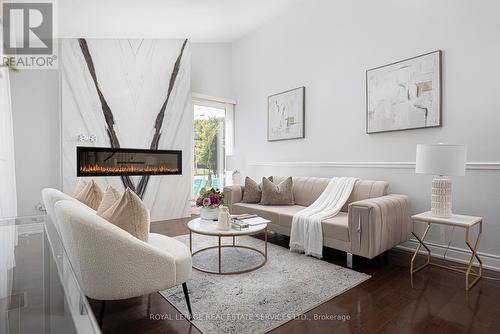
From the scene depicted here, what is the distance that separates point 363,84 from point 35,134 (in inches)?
189

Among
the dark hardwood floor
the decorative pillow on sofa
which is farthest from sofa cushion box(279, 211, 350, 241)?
the decorative pillow on sofa

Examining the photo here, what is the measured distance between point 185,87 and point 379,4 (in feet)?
10.8

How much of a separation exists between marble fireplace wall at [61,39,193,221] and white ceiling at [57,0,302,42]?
0.77 ft

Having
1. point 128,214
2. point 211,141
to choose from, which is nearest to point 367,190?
point 128,214

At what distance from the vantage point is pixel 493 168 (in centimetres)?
258

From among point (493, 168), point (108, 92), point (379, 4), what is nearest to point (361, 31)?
point (379, 4)

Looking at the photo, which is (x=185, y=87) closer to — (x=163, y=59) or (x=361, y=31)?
(x=163, y=59)

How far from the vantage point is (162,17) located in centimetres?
405

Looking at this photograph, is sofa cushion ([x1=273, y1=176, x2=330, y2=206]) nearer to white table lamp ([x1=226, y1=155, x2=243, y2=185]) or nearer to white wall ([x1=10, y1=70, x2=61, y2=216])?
white table lamp ([x1=226, y1=155, x2=243, y2=185])

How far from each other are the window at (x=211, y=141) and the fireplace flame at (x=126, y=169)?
29.7 inches

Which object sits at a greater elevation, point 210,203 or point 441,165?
point 441,165

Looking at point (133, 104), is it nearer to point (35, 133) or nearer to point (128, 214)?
point (35, 133)

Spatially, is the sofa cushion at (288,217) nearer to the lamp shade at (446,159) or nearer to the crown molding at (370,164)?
the crown molding at (370,164)

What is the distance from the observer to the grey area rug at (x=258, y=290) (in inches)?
70.1
